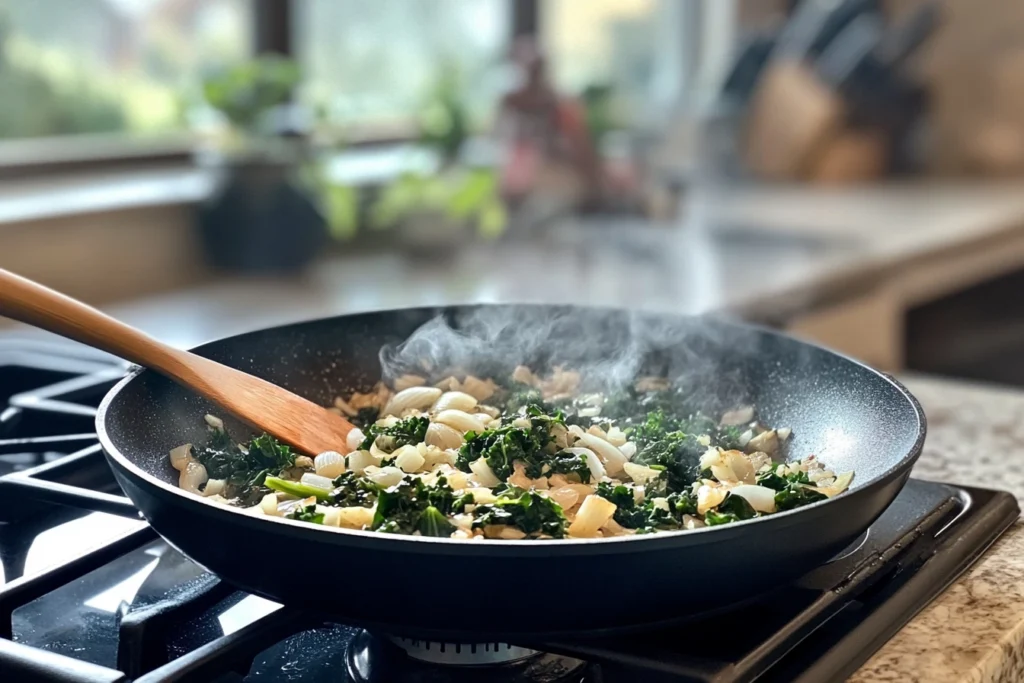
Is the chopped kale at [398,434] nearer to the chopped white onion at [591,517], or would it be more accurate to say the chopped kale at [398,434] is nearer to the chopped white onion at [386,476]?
the chopped white onion at [386,476]

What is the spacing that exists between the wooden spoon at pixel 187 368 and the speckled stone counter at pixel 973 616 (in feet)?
1.35

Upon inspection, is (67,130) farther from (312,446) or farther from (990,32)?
(990,32)

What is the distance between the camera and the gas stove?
61 cm

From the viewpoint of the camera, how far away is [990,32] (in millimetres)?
3172

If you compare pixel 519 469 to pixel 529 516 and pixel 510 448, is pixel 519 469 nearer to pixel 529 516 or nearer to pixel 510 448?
pixel 510 448

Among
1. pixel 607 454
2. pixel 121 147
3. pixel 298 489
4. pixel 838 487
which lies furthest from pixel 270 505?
pixel 121 147

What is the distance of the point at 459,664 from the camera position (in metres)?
0.67

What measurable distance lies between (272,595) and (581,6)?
2681 millimetres

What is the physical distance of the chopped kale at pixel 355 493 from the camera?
28.7 inches

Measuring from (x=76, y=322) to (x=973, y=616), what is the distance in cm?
59

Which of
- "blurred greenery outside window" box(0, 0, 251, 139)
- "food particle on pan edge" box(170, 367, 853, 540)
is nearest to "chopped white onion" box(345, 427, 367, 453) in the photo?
"food particle on pan edge" box(170, 367, 853, 540)

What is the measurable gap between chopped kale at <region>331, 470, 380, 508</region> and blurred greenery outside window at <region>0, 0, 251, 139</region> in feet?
4.37

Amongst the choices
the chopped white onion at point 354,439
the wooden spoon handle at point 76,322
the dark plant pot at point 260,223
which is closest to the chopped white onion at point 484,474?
the chopped white onion at point 354,439

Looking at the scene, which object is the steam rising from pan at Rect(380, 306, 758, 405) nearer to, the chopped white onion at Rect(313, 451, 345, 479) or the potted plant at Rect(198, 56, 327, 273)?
the chopped white onion at Rect(313, 451, 345, 479)
